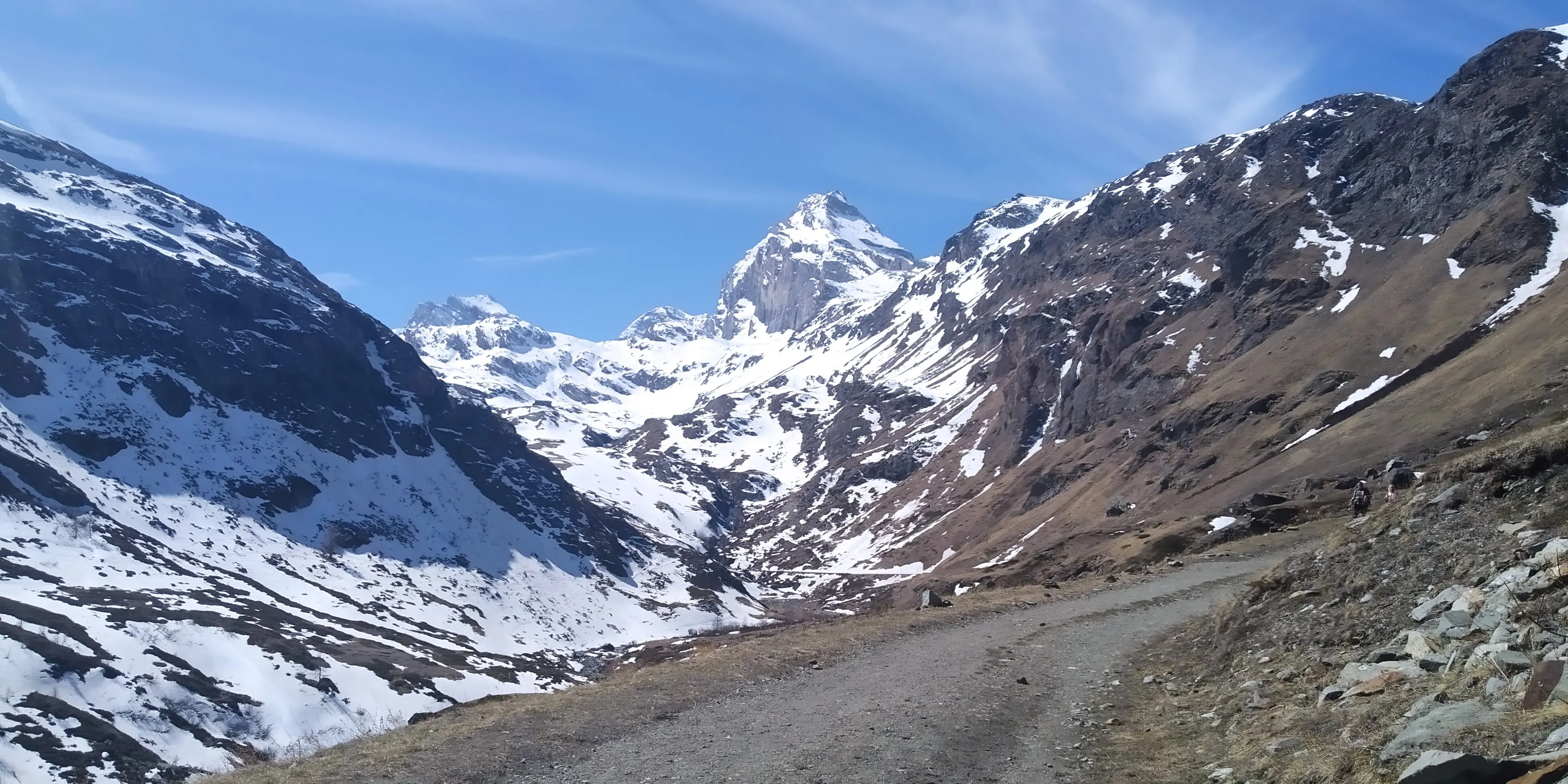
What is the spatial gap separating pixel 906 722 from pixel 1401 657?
308 inches

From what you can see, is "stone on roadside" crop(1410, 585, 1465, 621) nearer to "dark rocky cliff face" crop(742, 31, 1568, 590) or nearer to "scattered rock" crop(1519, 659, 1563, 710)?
"scattered rock" crop(1519, 659, 1563, 710)

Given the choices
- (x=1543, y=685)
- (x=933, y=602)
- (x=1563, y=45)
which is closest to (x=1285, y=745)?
(x=1543, y=685)

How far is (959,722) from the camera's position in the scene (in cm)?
1609

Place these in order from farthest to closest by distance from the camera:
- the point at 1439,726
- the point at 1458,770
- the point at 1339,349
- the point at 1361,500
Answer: the point at 1339,349
the point at 1361,500
the point at 1439,726
the point at 1458,770

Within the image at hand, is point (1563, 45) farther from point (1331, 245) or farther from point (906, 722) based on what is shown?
point (906, 722)

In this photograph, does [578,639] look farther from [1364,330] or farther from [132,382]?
[1364,330]

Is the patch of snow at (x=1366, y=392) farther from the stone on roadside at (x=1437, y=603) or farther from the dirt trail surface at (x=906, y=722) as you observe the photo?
the stone on roadside at (x=1437, y=603)

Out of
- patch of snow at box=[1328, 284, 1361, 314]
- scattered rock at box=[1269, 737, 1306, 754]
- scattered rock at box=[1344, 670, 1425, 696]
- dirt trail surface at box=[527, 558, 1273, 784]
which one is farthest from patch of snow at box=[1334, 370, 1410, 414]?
scattered rock at box=[1269, 737, 1306, 754]

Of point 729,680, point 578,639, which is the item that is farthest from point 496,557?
point 729,680

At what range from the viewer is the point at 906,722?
Result: 53.5 ft

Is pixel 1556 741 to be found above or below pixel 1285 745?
above

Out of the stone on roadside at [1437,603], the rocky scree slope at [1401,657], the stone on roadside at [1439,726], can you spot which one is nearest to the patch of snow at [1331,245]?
the rocky scree slope at [1401,657]

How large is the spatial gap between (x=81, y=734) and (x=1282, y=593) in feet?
284

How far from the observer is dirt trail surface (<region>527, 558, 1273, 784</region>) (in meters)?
13.9
